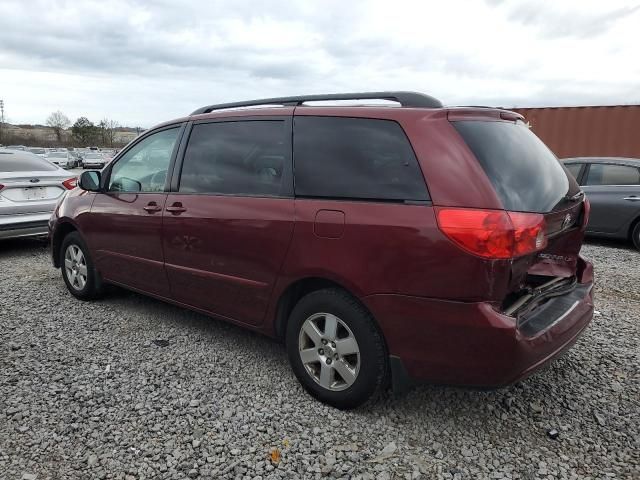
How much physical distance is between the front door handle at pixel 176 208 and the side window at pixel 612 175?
272 inches

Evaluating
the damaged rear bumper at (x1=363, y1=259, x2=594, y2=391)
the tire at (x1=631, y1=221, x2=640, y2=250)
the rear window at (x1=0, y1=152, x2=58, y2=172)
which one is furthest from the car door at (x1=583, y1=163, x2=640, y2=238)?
the rear window at (x1=0, y1=152, x2=58, y2=172)

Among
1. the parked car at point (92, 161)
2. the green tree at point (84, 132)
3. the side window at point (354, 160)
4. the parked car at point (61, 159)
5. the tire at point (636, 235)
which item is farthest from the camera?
the green tree at point (84, 132)

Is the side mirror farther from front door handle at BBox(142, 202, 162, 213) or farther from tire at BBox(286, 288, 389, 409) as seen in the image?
tire at BBox(286, 288, 389, 409)

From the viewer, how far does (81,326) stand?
408 cm

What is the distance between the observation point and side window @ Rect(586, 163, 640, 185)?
759 centimetres

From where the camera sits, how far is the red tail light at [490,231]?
87.6 inches

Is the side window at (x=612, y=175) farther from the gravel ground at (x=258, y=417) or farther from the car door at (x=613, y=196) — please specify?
the gravel ground at (x=258, y=417)

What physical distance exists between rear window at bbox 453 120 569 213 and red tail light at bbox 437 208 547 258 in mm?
82

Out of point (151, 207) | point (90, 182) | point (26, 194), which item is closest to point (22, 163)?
point (26, 194)

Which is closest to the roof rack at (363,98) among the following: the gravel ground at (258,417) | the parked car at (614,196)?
the gravel ground at (258,417)

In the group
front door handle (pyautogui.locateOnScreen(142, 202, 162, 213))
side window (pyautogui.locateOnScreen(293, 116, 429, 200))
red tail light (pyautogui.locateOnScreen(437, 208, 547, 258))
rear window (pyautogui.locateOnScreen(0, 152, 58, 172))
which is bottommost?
front door handle (pyautogui.locateOnScreen(142, 202, 162, 213))

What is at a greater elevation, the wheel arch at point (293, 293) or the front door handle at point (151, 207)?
the front door handle at point (151, 207)

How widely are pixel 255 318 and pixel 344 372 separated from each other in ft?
2.43

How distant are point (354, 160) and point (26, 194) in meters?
5.82
